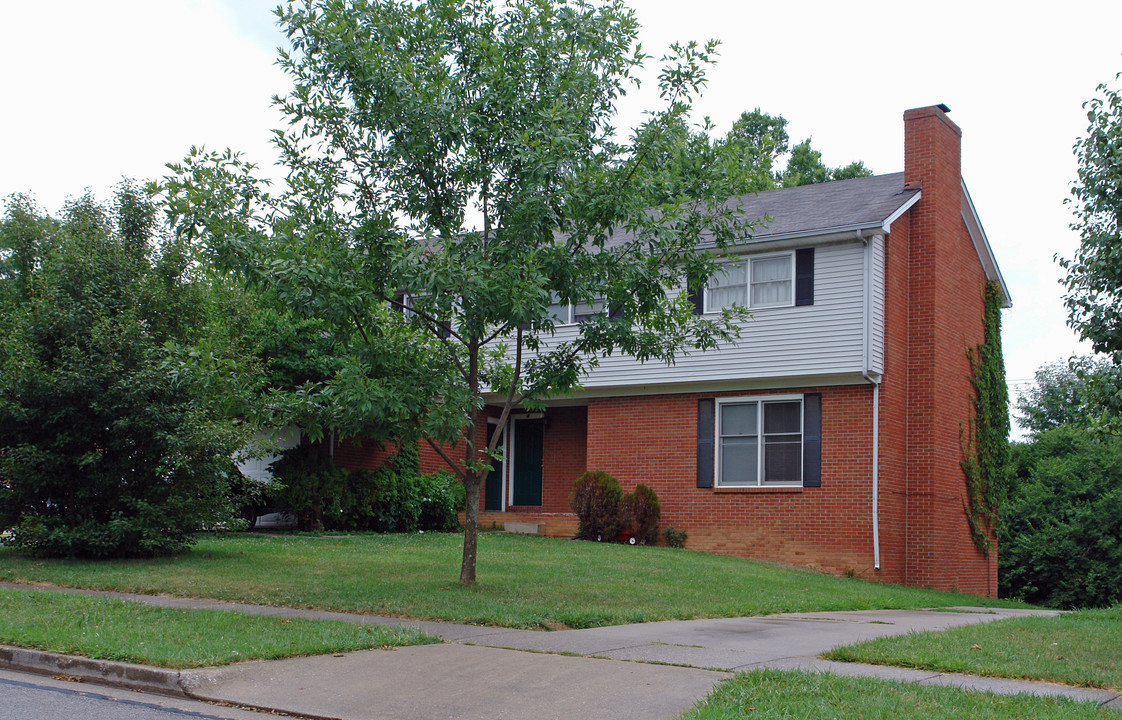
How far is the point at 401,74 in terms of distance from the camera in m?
11.3

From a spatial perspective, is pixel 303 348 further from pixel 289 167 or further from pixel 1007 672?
pixel 1007 672

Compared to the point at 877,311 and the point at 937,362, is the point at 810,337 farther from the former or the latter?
the point at 937,362

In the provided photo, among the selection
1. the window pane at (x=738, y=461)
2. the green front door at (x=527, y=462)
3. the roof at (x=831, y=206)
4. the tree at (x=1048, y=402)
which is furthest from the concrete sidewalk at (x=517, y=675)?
the tree at (x=1048, y=402)

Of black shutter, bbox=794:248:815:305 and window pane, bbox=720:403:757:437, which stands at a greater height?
black shutter, bbox=794:248:815:305

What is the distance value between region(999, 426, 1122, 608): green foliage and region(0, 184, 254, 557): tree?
17893 millimetres

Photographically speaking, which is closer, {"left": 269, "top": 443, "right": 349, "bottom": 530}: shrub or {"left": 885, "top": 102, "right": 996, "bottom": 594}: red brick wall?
{"left": 885, "top": 102, "right": 996, "bottom": 594}: red brick wall

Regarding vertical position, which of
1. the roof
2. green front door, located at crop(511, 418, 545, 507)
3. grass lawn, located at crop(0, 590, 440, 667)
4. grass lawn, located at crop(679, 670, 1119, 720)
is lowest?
grass lawn, located at crop(0, 590, 440, 667)

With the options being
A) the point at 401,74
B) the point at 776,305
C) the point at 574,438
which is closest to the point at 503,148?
the point at 401,74

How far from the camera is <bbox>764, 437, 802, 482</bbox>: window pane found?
20.2 metres

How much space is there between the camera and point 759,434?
67.3ft

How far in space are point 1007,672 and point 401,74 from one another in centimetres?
820

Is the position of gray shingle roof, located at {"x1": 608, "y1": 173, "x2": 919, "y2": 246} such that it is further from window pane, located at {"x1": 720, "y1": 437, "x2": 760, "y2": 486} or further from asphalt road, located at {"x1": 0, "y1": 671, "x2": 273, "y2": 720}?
asphalt road, located at {"x1": 0, "y1": 671, "x2": 273, "y2": 720}

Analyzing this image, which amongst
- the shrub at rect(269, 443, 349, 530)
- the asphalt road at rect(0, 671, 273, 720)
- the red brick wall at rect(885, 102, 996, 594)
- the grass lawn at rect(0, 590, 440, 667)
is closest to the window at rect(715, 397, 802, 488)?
the red brick wall at rect(885, 102, 996, 594)

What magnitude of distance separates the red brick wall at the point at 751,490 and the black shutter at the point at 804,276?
1.74 meters
